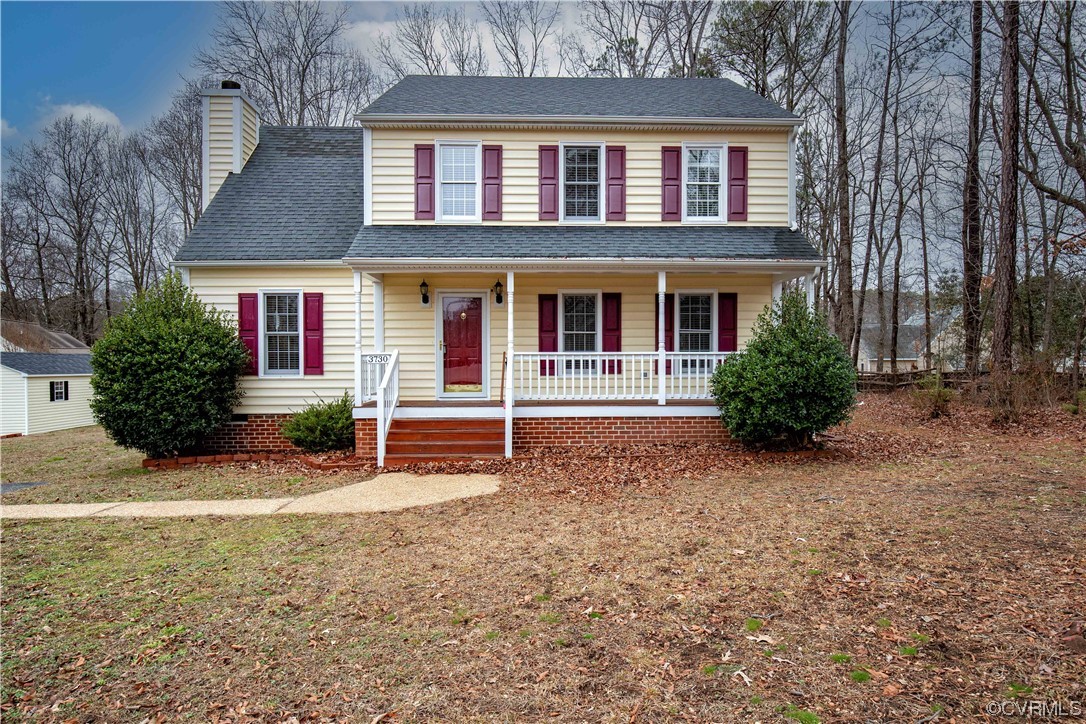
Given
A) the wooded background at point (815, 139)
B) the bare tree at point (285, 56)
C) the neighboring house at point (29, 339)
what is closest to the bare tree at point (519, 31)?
the wooded background at point (815, 139)

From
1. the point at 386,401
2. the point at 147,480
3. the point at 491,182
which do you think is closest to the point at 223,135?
the point at 491,182

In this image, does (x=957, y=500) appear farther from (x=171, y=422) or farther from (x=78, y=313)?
(x=78, y=313)

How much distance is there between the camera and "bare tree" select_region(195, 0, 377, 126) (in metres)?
22.9

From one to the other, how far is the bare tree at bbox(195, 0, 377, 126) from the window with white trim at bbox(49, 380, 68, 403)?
15498 millimetres

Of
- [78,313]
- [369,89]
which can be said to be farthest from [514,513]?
[78,313]

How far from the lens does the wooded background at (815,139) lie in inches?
606

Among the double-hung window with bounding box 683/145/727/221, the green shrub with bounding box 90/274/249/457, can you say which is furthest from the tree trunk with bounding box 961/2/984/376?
the green shrub with bounding box 90/274/249/457

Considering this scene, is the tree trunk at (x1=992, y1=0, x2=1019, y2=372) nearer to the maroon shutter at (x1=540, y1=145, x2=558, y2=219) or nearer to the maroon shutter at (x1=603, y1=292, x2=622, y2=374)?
the maroon shutter at (x1=603, y1=292, x2=622, y2=374)

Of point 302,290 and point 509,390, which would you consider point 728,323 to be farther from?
point 302,290

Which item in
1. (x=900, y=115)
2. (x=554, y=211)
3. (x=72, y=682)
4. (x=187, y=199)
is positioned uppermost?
(x=900, y=115)

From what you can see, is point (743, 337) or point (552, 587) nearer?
point (552, 587)

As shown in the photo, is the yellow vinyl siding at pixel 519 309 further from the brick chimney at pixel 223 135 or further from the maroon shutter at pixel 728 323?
the brick chimney at pixel 223 135

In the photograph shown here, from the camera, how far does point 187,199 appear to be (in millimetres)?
26172

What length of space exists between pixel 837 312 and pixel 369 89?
20955 millimetres
